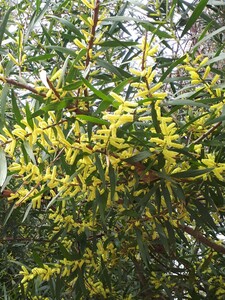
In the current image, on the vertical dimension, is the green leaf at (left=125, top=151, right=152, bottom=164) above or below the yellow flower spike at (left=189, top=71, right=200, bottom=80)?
below

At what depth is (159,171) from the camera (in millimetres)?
720

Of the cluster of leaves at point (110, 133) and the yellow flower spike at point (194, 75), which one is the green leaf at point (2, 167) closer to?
the cluster of leaves at point (110, 133)

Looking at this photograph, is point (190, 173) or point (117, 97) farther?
point (190, 173)

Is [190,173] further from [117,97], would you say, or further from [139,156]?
[117,97]

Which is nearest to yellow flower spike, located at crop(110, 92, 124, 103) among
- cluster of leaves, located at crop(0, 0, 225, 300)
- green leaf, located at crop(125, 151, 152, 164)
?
cluster of leaves, located at crop(0, 0, 225, 300)

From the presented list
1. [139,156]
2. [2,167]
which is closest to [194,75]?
[139,156]

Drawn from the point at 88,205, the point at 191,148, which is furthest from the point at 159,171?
the point at 88,205

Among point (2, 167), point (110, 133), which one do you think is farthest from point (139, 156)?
point (2, 167)

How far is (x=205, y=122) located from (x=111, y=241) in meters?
0.50

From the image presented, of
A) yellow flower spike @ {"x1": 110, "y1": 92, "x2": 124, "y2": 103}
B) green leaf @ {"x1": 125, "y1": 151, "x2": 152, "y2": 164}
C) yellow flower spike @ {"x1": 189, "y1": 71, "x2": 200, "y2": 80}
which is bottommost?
green leaf @ {"x1": 125, "y1": 151, "x2": 152, "y2": 164}

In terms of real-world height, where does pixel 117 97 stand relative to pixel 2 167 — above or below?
above

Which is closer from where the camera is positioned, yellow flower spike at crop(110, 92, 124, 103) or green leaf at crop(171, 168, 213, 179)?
yellow flower spike at crop(110, 92, 124, 103)

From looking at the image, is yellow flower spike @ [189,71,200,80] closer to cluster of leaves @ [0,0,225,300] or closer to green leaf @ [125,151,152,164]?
cluster of leaves @ [0,0,225,300]

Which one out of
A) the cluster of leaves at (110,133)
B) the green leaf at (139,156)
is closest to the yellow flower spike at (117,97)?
Result: the cluster of leaves at (110,133)
